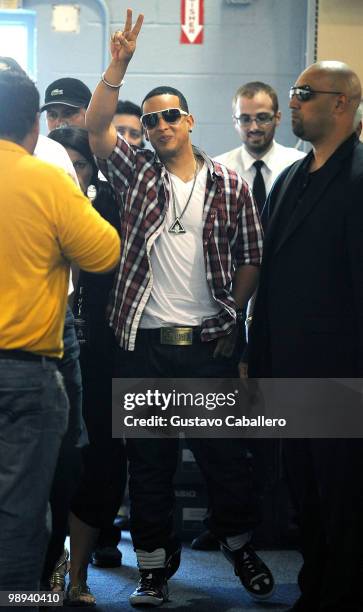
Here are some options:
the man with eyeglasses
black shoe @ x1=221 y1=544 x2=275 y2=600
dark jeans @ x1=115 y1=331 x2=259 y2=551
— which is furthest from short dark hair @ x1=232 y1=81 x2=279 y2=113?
black shoe @ x1=221 y1=544 x2=275 y2=600

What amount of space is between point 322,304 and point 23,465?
95cm

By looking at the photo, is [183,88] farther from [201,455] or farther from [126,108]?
[201,455]

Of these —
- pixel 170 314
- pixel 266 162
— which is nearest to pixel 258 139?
pixel 266 162

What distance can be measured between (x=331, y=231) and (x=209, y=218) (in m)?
0.45

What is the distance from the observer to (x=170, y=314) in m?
2.92

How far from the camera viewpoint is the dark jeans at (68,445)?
8.18ft

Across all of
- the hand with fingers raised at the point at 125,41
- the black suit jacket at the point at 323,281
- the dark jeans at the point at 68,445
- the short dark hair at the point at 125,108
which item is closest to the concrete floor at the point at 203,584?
the dark jeans at the point at 68,445

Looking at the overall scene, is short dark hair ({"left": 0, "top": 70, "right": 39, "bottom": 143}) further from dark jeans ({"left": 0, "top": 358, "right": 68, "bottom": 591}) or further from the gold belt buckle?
the gold belt buckle

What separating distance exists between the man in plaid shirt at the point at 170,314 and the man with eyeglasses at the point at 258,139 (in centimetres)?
Answer: 84

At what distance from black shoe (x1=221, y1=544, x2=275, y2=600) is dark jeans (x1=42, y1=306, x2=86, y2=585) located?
58cm

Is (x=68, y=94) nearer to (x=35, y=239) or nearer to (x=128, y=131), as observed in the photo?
(x=128, y=131)

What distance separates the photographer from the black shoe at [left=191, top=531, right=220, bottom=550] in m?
3.59

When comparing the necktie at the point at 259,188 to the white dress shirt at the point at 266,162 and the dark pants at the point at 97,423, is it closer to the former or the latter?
the white dress shirt at the point at 266,162

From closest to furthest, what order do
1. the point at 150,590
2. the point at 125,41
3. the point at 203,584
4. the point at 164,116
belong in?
the point at 125,41, the point at 150,590, the point at 164,116, the point at 203,584
